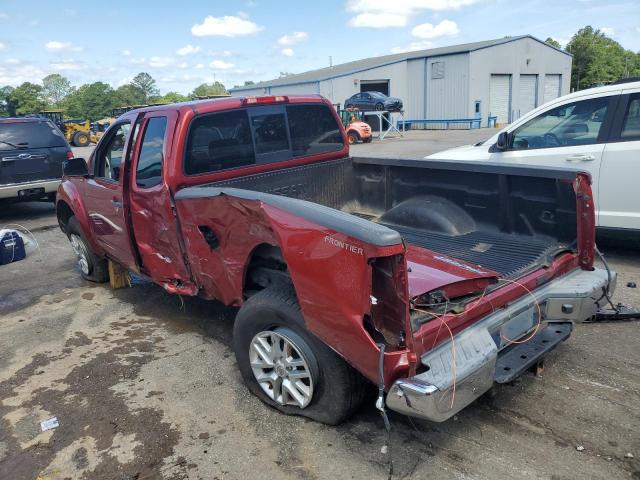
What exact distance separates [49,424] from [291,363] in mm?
1658

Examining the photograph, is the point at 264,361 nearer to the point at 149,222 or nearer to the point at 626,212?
the point at 149,222

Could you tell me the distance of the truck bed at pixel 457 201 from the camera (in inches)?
144

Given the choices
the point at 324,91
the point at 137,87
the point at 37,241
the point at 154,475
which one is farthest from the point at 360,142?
the point at 137,87


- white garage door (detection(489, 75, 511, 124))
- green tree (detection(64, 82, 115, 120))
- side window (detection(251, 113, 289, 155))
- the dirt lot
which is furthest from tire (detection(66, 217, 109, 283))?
green tree (detection(64, 82, 115, 120))

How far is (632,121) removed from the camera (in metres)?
5.51

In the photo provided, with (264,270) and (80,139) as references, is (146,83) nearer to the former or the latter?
(80,139)

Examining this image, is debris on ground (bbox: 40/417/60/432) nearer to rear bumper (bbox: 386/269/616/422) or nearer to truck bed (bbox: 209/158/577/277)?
truck bed (bbox: 209/158/577/277)

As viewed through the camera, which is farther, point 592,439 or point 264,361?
point 264,361

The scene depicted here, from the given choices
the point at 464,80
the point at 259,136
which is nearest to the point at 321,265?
the point at 259,136

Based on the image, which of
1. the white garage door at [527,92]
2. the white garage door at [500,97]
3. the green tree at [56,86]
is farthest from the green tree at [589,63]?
the green tree at [56,86]

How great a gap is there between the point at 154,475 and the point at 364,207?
3028 mm

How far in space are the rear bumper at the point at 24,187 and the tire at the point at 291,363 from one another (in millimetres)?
8045

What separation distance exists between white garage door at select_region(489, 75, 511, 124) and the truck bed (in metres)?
32.2

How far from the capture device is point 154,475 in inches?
111
